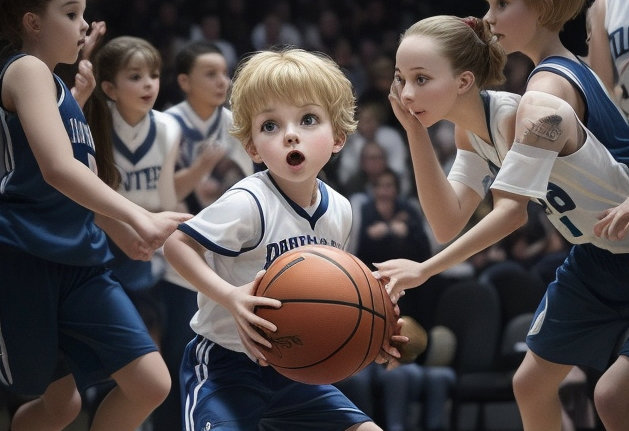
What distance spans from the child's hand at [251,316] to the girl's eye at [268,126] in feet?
1.68

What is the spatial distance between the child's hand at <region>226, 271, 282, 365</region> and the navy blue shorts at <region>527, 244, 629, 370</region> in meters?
1.14

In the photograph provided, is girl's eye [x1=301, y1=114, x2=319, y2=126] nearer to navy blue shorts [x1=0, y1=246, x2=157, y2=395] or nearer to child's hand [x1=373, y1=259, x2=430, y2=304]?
child's hand [x1=373, y1=259, x2=430, y2=304]

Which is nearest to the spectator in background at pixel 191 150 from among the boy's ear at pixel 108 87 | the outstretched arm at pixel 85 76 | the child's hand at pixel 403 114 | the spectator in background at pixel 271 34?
the boy's ear at pixel 108 87

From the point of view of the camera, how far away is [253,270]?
3.28m

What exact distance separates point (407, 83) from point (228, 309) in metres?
1.07

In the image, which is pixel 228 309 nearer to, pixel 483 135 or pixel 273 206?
pixel 273 206

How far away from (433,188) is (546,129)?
59cm

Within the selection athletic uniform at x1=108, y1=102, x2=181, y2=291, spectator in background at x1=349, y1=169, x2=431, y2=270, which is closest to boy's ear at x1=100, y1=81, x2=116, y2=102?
athletic uniform at x1=108, y1=102, x2=181, y2=291

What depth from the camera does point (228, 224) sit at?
10.3ft

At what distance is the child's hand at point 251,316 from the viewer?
2957 millimetres

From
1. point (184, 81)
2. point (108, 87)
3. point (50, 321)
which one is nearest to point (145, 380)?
point (50, 321)

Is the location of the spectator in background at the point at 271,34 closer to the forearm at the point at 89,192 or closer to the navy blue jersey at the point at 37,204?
the navy blue jersey at the point at 37,204

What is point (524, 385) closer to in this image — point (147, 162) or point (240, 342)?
point (240, 342)

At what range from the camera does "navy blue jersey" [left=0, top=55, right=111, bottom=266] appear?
3.58 meters
